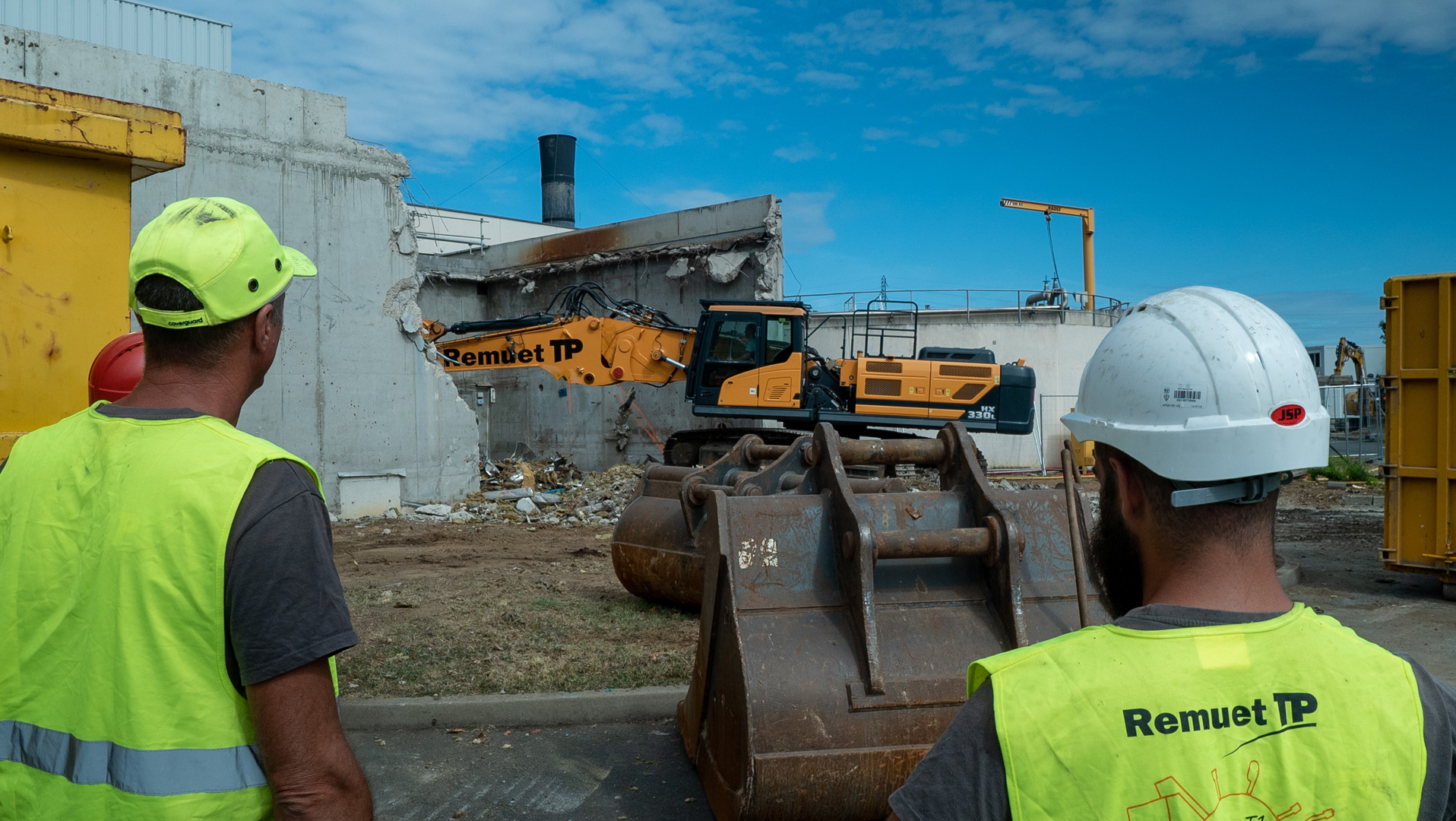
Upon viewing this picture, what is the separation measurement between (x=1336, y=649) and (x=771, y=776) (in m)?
2.27

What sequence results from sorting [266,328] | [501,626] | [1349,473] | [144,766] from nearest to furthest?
[144,766]
[266,328]
[501,626]
[1349,473]

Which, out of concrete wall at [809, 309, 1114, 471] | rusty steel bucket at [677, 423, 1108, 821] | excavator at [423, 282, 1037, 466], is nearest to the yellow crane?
concrete wall at [809, 309, 1114, 471]

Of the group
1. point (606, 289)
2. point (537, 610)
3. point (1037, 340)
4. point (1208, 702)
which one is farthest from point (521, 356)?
point (1037, 340)

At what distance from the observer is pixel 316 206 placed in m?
13.0

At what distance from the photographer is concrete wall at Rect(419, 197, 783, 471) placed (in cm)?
1788

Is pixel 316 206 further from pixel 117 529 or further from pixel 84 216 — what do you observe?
pixel 117 529

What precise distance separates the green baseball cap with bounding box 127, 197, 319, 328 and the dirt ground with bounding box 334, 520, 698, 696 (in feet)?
12.6

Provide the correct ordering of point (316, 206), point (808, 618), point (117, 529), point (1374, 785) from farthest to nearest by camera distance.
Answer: point (316, 206) < point (808, 618) < point (117, 529) < point (1374, 785)

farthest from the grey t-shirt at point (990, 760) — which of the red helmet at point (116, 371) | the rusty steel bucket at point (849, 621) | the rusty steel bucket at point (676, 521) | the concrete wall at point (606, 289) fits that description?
the concrete wall at point (606, 289)

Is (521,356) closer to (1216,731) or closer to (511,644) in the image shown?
(511,644)

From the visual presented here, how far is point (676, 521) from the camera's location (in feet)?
20.8

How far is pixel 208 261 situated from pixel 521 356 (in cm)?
1464

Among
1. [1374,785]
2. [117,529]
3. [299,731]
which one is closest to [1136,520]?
[1374,785]

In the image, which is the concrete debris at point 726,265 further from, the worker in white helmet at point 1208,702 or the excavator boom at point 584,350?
the worker in white helmet at point 1208,702
